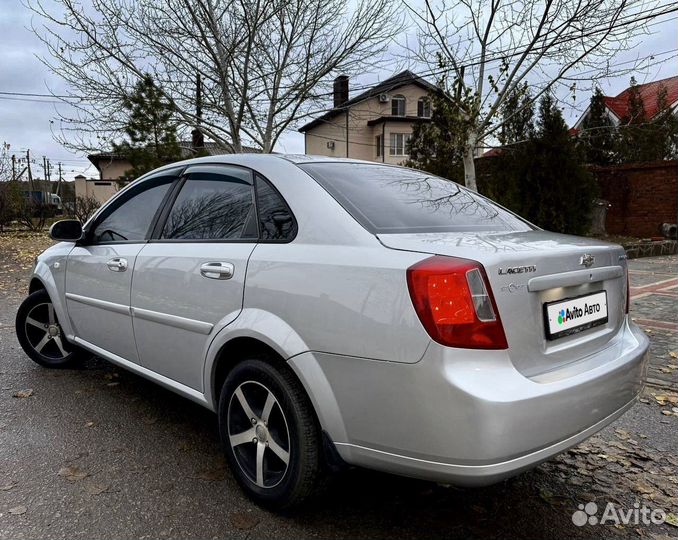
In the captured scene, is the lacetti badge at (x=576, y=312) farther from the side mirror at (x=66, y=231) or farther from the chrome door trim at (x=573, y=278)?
the side mirror at (x=66, y=231)

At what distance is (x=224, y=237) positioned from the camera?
2607 mm

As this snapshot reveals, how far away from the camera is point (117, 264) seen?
316cm

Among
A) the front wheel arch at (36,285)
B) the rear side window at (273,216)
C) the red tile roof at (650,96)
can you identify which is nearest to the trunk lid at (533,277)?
the rear side window at (273,216)

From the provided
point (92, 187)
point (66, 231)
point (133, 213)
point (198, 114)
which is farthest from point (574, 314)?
point (92, 187)

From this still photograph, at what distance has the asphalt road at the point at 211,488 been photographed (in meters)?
2.20

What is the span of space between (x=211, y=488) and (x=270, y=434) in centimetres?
52

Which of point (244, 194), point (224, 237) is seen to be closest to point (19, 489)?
point (224, 237)

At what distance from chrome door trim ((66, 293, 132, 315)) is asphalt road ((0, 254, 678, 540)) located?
2.24ft

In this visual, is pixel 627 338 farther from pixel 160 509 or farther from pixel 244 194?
pixel 160 509

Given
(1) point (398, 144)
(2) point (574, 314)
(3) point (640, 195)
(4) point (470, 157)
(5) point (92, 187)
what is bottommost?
(2) point (574, 314)

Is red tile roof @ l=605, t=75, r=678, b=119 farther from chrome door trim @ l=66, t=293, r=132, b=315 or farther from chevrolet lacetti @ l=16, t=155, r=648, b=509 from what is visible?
chrome door trim @ l=66, t=293, r=132, b=315

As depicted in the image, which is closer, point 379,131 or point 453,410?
point 453,410

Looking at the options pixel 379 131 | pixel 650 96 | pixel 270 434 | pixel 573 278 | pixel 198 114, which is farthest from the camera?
pixel 379 131

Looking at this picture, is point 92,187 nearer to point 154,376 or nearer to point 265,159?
point 154,376
